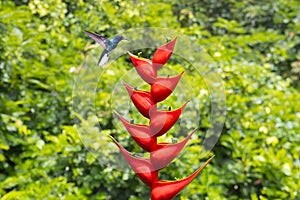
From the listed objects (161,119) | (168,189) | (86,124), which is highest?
(161,119)

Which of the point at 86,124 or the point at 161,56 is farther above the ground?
the point at 161,56

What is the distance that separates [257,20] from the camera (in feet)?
15.5

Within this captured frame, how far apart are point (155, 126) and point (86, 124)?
48.5 inches

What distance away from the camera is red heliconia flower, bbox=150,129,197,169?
70 centimetres

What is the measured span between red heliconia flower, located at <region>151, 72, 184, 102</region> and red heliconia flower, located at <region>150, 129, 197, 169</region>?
0.25 ft

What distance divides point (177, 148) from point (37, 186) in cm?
133

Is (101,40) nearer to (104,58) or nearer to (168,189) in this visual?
(104,58)

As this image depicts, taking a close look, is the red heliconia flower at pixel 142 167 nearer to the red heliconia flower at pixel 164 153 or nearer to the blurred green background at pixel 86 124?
the red heliconia flower at pixel 164 153

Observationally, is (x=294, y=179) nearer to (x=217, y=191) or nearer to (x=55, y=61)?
(x=217, y=191)

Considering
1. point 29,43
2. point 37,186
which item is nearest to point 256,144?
point 37,186

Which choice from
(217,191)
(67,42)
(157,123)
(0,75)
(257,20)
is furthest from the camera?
(257,20)

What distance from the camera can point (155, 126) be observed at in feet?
2.29

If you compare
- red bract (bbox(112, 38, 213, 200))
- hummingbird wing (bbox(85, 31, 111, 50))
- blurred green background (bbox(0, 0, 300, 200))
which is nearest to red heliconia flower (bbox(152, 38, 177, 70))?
red bract (bbox(112, 38, 213, 200))

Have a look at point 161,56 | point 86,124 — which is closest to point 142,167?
point 161,56
